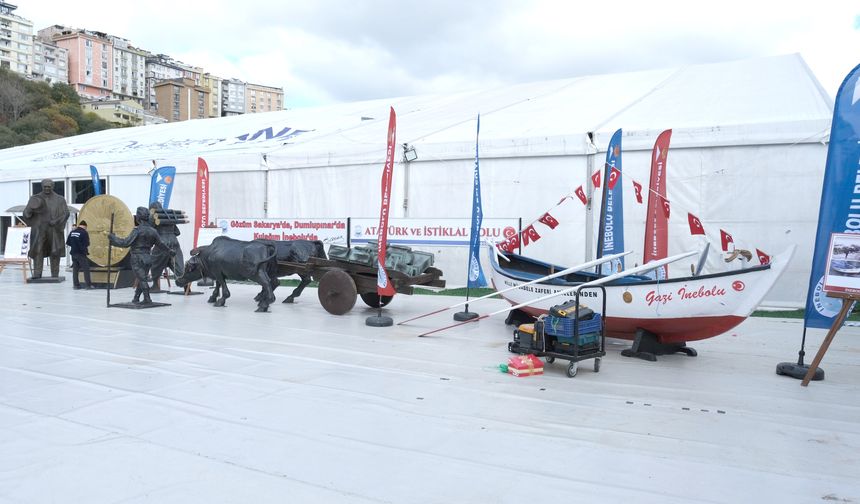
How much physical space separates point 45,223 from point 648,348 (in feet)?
45.1

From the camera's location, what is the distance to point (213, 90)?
130 metres

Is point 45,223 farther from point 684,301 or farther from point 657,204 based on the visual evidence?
point 684,301

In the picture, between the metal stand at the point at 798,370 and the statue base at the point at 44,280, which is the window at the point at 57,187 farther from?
the metal stand at the point at 798,370

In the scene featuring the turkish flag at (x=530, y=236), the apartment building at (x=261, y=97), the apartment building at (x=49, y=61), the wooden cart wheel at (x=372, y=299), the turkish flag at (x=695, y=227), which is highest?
the apartment building at (x=261, y=97)

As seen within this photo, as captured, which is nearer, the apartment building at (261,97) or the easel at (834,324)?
the easel at (834,324)

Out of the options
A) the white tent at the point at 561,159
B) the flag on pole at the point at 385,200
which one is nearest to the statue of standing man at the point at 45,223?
the white tent at the point at 561,159

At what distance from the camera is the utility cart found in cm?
605

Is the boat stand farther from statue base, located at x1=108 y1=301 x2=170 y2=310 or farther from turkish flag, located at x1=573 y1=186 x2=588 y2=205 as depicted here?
statue base, located at x1=108 y1=301 x2=170 y2=310

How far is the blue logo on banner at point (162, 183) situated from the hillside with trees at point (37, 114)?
40668 mm

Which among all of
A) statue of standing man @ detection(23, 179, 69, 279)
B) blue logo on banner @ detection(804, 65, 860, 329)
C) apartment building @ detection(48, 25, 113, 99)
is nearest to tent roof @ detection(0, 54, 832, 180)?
statue of standing man @ detection(23, 179, 69, 279)

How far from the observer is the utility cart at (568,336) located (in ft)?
19.8

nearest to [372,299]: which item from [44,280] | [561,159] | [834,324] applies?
[561,159]

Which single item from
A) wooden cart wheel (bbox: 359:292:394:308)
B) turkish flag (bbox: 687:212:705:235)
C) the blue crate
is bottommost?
wooden cart wheel (bbox: 359:292:394:308)

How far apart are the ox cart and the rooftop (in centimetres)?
176
